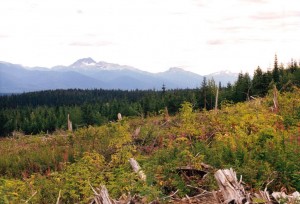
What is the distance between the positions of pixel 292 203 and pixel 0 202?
4.97 meters

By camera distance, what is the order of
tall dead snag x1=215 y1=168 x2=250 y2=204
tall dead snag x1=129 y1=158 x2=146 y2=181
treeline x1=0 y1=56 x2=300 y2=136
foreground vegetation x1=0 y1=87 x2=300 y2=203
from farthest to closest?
treeline x1=0 y1=56 x2=300 y2=136
tall dead snag x1=129 y1=158 x2=146 y2=181
foreground vegetation x1=0 y1=87 x2=300 y2=203
tall dead snag x1=215 y1=168 x2=250 y2=204

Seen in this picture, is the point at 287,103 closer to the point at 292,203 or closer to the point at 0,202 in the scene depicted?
the point at 292,203

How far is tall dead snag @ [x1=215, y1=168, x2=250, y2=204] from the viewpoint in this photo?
17.2ft

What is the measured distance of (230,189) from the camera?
5.39 m

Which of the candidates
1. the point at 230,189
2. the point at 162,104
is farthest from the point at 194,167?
the point at 162,104

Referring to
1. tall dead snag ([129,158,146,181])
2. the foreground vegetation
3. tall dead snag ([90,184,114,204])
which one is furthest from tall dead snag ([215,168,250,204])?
tall dead snag ([129,158,146,181])

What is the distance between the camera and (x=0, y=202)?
6.24 m

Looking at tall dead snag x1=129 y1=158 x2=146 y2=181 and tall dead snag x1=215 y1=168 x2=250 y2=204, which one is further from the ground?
tall dead snag x1=215 y1=168 x2=250 y2=204

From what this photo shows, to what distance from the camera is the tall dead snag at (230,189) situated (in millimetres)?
5250

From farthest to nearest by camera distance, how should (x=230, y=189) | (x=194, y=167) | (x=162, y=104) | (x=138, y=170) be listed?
(x=162, y=104) → (x=194, y=167) → (x=138, y=170) → (x=230, y=189)

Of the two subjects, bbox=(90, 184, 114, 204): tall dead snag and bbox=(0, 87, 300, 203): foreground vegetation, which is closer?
bbox=(90, 184, 114, 204): tall dead snag

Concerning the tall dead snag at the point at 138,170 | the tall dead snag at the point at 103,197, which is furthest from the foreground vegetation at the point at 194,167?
the tall dead snag at the point at 103,197

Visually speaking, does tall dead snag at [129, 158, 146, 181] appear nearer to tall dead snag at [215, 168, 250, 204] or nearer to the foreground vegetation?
the foreground vegetation

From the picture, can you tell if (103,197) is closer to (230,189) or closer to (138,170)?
(138,170)
